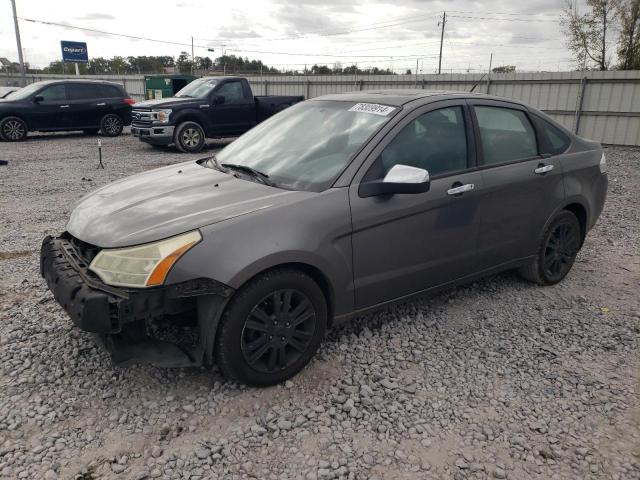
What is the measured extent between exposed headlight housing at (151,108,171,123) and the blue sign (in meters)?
24.2

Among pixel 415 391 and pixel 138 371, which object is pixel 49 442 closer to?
pixel 138 371

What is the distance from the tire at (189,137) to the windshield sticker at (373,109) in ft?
32.0

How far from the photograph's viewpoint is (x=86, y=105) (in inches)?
606

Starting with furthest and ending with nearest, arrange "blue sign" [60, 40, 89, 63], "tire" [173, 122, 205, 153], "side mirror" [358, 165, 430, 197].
→ "blue sign" [60, 40, 89, 63]
"tire" [173, 122, 205, 153]
"side mirror" [358, 165, 430, 197]

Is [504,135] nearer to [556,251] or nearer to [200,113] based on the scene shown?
[556,251]

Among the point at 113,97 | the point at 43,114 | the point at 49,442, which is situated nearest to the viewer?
the point at 49,442

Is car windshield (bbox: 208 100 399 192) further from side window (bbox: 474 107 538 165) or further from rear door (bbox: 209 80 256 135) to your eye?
rear door (bbox: 209 80 256 135)

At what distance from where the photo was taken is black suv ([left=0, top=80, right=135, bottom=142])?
1446 cm

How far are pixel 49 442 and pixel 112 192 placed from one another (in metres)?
1.68

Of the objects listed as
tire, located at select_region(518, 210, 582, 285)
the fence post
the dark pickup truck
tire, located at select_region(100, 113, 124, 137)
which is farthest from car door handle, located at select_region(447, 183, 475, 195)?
tire, located at select_region(100, 113, 124, 137)

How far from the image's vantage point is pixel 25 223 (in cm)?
643

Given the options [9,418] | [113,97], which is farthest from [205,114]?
[9,418]

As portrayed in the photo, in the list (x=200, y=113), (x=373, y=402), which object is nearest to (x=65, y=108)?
(x=200, y=113)

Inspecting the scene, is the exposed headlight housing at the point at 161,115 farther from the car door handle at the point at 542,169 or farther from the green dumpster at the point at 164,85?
the car door handle at the point at 542,169
